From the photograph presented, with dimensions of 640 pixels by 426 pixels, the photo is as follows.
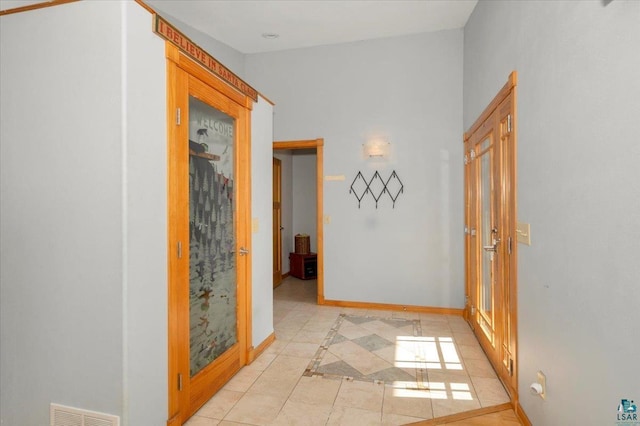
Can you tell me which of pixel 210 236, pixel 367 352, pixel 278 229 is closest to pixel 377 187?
pixel 367 352

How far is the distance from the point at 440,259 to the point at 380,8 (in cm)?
295

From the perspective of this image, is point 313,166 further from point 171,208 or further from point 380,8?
point 171,208

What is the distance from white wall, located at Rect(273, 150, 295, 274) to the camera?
652 cm

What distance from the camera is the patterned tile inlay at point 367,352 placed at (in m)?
2.75

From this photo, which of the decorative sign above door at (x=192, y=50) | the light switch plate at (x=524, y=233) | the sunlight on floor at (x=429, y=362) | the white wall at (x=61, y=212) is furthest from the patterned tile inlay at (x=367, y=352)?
the decorative sign above door at (x=192, y=50)

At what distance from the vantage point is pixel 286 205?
6.72 meters

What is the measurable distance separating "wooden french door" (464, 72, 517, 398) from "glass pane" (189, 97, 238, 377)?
200 centimetres

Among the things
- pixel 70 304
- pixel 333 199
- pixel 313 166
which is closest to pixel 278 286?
pixel 333 199

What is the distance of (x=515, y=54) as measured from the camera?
227 centimetres

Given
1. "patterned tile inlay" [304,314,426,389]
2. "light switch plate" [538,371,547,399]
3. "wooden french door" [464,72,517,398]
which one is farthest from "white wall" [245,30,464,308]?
"light switch plate" [538,371,547,399]

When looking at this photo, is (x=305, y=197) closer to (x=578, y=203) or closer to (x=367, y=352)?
(x=367, y=352)

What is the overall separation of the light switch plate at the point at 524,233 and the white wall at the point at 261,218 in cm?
198

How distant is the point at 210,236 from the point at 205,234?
0.06m

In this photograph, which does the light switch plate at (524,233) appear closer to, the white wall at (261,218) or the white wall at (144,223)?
the white wall at (261,218)
